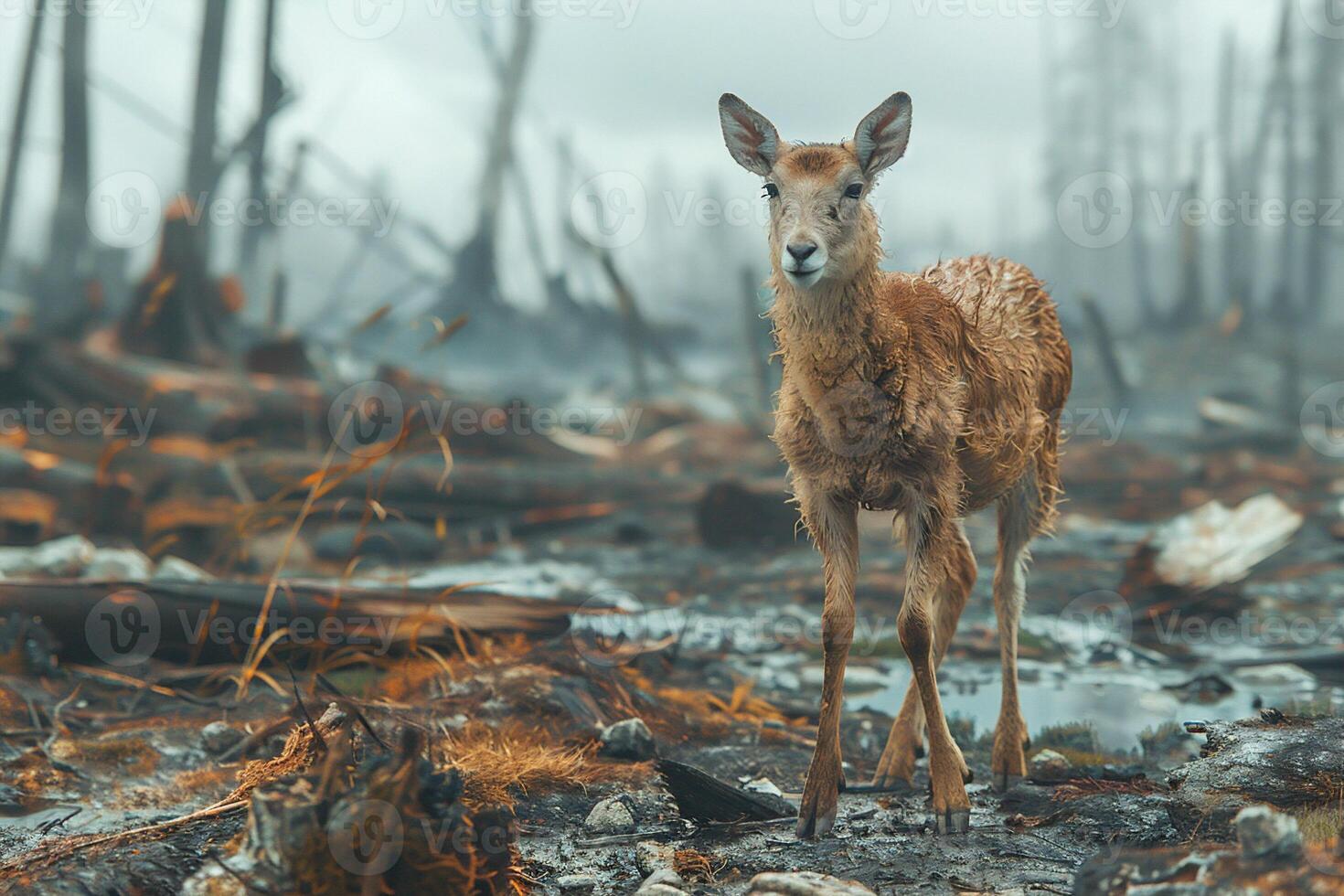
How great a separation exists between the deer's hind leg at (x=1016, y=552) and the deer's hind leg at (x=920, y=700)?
0.22 meters

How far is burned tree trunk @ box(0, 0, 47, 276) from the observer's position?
1622 cm

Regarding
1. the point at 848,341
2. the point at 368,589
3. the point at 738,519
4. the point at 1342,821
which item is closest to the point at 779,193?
the point at 848,341

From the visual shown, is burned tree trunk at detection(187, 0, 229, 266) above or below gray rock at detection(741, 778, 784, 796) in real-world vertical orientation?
above

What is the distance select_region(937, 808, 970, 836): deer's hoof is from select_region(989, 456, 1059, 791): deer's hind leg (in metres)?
1.08

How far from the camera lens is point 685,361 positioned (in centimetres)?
1894

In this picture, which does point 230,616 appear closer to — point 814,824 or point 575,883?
point 575,883

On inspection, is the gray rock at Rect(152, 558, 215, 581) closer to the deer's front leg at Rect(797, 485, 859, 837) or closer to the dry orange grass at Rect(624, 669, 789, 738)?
the dry orange grass at Rect(624, 669, 789, 738)

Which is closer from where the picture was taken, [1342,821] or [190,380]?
[1342,821]

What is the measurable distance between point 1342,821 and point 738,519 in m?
8.55

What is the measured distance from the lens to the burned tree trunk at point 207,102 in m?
16.5

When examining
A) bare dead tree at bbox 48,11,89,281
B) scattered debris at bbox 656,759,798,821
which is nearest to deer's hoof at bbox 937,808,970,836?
scattered debris at bbox 656,759,798,821

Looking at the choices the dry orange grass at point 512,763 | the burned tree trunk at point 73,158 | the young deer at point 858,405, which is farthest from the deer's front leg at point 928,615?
the burned tree trunk at point 73,158

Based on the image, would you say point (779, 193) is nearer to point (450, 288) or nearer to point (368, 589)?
point (368, 589)

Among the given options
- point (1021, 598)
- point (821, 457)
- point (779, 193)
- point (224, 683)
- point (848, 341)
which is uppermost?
point (779, 193)
